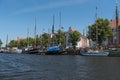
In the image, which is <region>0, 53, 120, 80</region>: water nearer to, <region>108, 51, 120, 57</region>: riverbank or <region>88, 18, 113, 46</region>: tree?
<region>108, 51, 120, 57</region>: riverbank

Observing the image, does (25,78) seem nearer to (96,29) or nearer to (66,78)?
(66,78)

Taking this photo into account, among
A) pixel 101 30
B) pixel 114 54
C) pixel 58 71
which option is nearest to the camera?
pixel 58 71

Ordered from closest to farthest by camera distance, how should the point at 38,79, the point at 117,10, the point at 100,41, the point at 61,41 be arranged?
the point at 38,79, the point at 117,10, the point at 100,41, the point at 61,41

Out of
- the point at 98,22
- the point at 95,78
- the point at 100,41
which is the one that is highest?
the point at 98,22

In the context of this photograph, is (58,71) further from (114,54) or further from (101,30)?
(101,30)

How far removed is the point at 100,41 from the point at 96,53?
501 inches

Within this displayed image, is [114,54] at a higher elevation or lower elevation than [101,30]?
lower

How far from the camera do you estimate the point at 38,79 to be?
26.2 m

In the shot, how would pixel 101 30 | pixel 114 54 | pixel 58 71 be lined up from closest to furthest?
1. pixel 58 71
2. pixel 114 54
3. pixel 101 30

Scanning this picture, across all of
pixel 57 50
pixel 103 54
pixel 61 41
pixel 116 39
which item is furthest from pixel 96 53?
pixel 61 41

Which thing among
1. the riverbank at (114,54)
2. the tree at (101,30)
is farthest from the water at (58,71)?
the tree at (101,30)

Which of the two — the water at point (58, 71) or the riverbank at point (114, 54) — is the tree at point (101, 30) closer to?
the riverbank at point (114, 54)

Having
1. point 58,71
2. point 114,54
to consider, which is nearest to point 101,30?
point 114,54

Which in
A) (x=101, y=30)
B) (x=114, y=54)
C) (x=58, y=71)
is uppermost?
(x=101, y=30)
